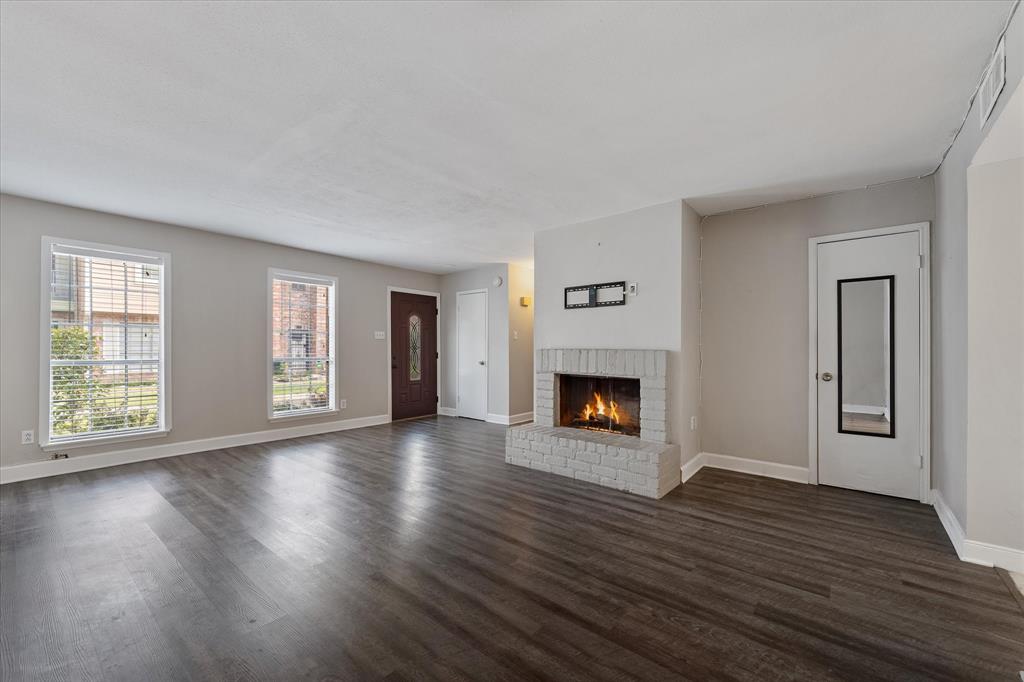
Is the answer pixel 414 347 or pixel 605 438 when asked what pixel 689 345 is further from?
pixel 414 347

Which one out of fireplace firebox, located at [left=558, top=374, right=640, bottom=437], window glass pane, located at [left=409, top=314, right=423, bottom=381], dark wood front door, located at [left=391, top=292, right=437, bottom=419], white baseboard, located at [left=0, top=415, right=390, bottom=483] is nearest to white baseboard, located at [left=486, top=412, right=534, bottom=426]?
dark wood front door, located at [left=391, top=292, right=437, bottom=419]

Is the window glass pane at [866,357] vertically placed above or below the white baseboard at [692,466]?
above

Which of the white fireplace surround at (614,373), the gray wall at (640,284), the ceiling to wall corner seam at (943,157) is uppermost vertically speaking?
the ceiling to wall corner seam at (943,157)

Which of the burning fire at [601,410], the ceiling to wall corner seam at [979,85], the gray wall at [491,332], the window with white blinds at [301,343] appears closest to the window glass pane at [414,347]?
the gray wall at [491,332]

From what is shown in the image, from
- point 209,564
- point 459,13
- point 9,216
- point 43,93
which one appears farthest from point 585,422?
point 9,216

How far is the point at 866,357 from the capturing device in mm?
3805

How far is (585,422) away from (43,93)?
4.77m

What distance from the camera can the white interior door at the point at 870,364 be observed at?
3611mm

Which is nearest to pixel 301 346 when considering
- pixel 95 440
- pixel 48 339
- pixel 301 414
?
pixel 301 414

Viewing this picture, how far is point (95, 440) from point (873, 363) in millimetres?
7574

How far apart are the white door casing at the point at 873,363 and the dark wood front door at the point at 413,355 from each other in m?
5.90

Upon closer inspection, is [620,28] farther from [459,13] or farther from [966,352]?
[966,352]

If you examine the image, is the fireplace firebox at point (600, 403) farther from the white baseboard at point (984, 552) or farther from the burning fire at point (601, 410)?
the white baseboard at point (984, 552)

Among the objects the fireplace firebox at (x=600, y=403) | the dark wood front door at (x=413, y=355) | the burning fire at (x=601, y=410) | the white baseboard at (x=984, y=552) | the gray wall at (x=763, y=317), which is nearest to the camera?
the white baseboard at (x=984, y=552)
